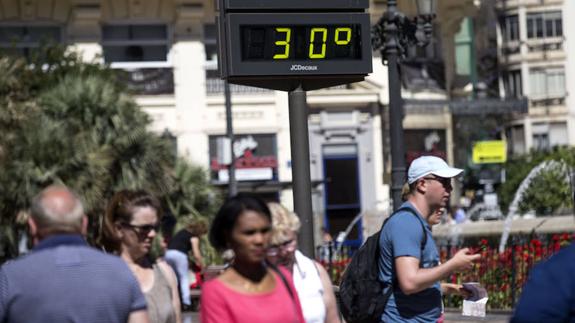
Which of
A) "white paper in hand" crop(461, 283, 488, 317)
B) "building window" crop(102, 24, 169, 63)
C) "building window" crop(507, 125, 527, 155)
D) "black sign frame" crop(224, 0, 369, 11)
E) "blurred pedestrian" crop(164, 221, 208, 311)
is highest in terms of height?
"building window" crop(102, 24, 169, 63)

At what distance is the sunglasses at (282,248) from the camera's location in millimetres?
6340

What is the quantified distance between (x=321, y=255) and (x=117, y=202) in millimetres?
16205

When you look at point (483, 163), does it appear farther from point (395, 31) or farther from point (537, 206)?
point (395, 31)

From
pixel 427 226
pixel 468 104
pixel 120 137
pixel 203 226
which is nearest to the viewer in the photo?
pixel 427 226

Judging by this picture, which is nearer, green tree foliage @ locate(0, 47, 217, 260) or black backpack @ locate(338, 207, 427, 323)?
black backpack @ locate(338, 207, 427, 323)

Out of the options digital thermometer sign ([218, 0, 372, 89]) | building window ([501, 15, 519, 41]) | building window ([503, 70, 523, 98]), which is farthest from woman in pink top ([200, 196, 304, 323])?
building window ([501, 15, 519, 41])

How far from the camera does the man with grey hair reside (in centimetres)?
551

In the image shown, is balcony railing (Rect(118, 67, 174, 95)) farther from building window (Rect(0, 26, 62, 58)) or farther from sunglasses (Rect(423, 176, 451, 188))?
sunglasses (Rect(423, 176, 451, 188))

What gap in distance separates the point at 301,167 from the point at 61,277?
389 centimetres

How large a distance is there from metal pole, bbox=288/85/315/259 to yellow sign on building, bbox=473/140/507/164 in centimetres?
3932

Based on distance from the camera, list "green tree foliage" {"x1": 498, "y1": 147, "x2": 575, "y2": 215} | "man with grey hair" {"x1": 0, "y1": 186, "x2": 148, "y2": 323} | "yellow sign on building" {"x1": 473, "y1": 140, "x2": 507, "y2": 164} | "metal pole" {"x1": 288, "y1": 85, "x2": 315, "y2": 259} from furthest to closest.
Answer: "yellow sign on building" {"x1": 473, "y1": 140, "x2": 507, "y2": 164}, "green tree foliage" {"x1": 498, "y1": 147, "x2": 575, "y2": 215}, "metal pole" {"x1": 288, "y1": 85, "x2": 315, "y2": 259}, "man with grey hair" {"x1": 0, "y1": 186, "x2": 148, "y2": 323}

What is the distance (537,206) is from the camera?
131 feet

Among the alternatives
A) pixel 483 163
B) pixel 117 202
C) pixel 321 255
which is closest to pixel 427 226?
pixel 117 202

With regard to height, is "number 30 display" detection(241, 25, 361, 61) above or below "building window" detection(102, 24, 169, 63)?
below
